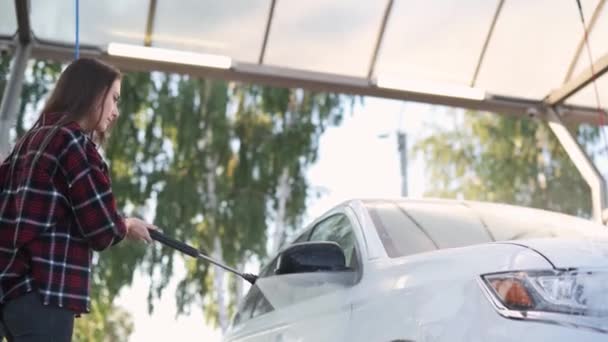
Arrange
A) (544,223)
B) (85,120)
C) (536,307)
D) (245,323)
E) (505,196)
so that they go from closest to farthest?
(536,307)
(85,120)
(544,223)
(245,323)
(505,196)

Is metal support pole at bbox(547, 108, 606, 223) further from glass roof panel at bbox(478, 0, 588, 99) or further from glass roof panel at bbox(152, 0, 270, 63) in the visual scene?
glass roof panel at bbox(152, 0, 270, 63)

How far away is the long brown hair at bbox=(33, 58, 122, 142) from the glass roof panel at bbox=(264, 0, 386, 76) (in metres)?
5.88

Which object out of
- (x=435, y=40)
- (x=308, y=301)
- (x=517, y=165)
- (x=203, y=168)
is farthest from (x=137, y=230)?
(x=517, y=165)

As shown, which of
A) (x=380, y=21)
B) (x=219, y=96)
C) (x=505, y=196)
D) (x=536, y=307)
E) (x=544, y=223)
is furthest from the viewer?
(x=505, y=196)

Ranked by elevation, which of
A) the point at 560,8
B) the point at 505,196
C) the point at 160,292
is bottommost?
the point at 160,292

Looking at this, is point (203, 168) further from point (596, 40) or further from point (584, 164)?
point (596, 40)

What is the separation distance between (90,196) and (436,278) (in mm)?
1117

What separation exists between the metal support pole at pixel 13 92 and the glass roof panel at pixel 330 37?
87.6 inches

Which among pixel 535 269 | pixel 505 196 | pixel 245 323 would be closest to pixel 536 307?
pixel 535 269

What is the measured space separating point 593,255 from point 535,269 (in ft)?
0.66

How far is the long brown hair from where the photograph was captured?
9.55 feet

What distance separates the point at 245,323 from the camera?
17.0ft

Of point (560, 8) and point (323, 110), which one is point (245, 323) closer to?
point (560, 8)

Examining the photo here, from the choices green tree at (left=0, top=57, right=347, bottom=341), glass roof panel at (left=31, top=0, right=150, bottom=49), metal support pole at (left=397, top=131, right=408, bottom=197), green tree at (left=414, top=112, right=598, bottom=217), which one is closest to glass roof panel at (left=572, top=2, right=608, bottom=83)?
glass roof panel at (left=31, top=0, right=150, bottom=49)
